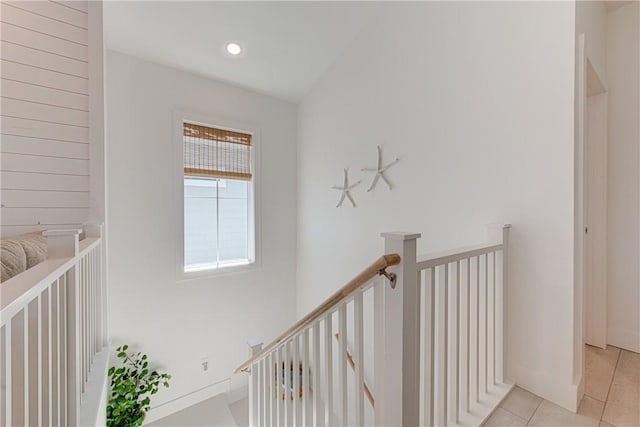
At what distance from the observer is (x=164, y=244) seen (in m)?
2.96

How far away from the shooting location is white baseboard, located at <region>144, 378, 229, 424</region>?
2928 mm

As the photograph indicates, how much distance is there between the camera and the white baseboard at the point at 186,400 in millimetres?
2928

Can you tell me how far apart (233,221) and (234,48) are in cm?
195

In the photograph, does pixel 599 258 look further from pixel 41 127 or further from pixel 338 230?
pixel 41 127

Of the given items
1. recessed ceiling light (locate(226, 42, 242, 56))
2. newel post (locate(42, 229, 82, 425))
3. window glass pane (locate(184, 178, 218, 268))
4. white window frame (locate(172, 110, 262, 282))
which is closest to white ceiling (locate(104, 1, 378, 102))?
recessed ceiling light (locate(226, 42, 242, 56))

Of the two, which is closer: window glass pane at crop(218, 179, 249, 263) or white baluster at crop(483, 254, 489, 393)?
white baluster at crop(483, 254, 489, 393)

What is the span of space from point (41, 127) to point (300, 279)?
301 centimetres

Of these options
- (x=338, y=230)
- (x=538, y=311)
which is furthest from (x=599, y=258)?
(x=338, y=230)

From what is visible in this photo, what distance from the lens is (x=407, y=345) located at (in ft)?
3.40

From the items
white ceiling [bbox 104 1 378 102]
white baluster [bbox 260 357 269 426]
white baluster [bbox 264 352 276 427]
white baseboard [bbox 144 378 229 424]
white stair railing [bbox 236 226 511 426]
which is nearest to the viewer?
white stair railing [bbox 236 226 511 426]

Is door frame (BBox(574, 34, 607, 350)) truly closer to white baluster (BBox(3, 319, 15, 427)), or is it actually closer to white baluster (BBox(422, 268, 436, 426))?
white baluster (BBox(422, 268, 436, 426))

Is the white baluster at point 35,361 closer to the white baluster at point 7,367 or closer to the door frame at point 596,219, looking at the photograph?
the white baluster at point 7,367

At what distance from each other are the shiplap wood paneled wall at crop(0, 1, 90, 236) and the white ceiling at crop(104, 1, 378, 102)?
1.83ft

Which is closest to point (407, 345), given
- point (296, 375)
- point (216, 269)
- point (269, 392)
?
point (296, 375)
